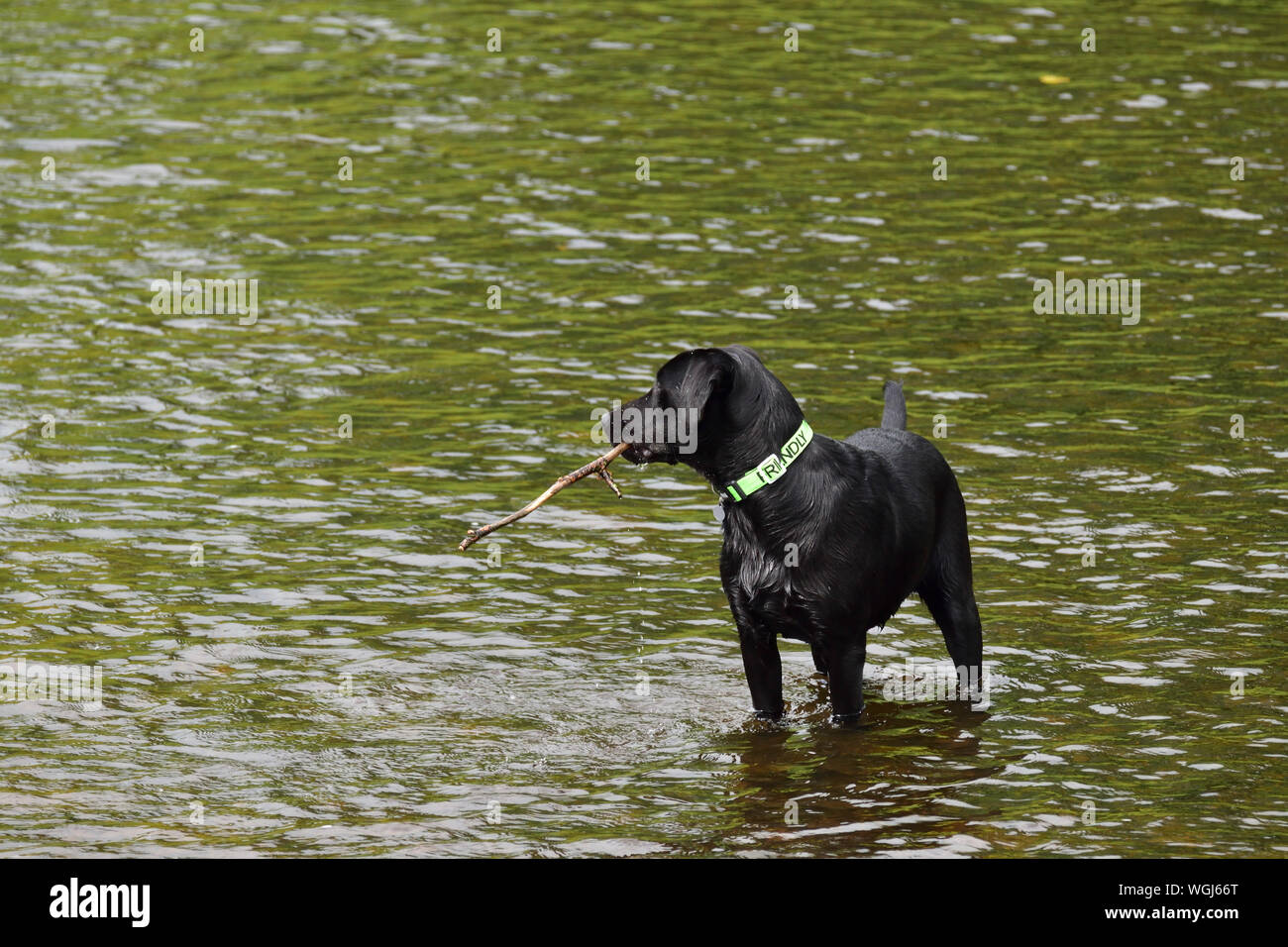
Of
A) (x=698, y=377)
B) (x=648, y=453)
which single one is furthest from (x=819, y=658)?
(x=698, y=377)

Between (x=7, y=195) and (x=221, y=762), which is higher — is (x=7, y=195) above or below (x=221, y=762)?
above

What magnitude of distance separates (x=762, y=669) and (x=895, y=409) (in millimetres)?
1656

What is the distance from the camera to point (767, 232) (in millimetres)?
17844

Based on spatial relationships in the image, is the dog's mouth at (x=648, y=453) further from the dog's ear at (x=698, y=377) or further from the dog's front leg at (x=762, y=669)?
the dog's front leg at (x=762, y=669)

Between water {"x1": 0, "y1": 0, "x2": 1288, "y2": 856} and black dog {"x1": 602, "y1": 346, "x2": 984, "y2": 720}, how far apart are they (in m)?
0.59

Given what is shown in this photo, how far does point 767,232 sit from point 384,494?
6.74 m

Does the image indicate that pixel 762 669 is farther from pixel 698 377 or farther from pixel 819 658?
pixel 698 377

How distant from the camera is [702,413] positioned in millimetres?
8062

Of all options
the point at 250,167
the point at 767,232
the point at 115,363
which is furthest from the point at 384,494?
the point at 250,167

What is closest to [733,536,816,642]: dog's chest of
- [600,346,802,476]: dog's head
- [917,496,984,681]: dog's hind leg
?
[600,346,802,476]: dog's head

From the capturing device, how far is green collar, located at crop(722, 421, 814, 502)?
8.31 meters
